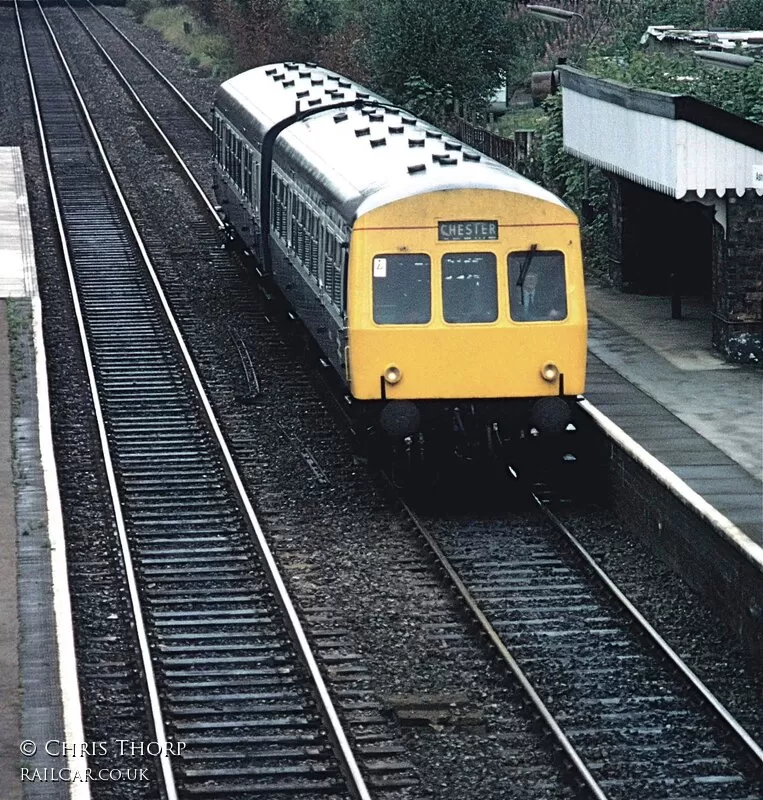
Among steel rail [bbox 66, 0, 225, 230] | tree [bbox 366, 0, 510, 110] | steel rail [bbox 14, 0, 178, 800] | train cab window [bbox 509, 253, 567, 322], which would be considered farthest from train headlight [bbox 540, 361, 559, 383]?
tree [bbox 366, 0, 510, 110]

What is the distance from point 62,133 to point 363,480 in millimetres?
22965

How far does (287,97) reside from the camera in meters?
22.2

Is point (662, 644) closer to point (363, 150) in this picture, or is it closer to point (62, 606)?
point (62, 606)

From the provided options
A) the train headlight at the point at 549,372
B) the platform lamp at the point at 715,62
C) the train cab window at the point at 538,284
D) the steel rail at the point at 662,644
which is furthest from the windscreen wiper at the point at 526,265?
the platform lamp at the point at 715,62

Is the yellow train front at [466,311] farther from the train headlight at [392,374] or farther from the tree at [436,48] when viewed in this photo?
the tree at [436,48]

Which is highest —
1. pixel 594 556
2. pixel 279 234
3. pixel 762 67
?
pixel 762 67

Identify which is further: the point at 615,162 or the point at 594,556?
the point at 615,162

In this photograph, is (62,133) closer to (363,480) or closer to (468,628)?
(363,480)

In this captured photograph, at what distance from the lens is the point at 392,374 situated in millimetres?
14953

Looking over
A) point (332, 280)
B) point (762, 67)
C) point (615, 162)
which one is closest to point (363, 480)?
point (332, 280)

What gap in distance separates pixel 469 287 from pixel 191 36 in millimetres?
41647

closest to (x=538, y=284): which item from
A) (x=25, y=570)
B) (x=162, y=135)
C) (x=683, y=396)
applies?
(x=683, y=396)

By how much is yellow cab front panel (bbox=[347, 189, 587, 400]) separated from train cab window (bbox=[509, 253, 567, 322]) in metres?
0.03

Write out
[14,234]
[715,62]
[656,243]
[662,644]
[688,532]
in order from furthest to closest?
[14,234], [715,62], [656,243], [688,532], [662,644]
